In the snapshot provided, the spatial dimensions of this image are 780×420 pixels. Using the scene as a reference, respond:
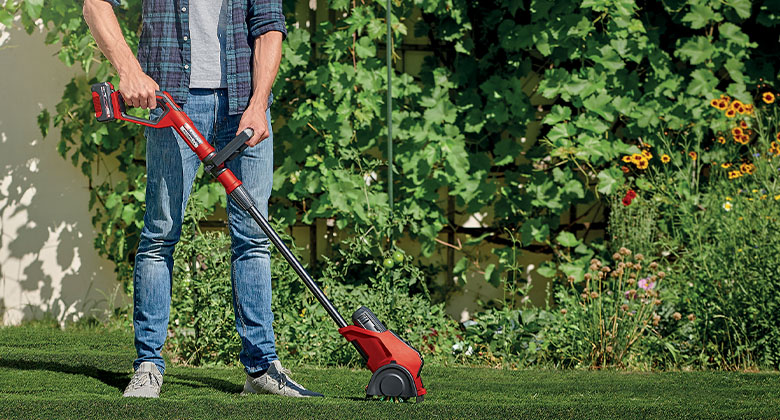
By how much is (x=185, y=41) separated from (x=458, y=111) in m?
1.78

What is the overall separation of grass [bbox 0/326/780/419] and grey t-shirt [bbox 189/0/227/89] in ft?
2.97

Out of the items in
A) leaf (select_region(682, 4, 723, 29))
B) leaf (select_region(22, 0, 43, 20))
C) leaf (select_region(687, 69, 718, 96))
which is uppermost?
leaf (select_region(682, 4, 723, 29))

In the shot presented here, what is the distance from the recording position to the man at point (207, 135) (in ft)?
8.02

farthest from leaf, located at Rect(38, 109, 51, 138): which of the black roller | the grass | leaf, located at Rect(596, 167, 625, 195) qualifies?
leaf, located at Rect(596, 167, 625, 195)

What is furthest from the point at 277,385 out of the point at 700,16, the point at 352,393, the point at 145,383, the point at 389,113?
the point at 700,16

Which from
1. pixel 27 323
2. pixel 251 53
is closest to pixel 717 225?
pixel 251 53

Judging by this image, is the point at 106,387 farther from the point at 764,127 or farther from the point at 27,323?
the point at 764,127

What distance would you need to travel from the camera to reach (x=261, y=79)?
2.48 m

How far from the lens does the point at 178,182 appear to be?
8.09 ft

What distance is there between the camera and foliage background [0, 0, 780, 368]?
3.80 metres

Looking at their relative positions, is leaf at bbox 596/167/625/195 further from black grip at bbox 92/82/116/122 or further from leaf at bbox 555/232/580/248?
black grip at bbox 92/82/116/122

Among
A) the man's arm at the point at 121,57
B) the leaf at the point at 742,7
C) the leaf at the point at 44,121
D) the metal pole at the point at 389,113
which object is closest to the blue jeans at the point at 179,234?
the man's arm at the point at 121,57

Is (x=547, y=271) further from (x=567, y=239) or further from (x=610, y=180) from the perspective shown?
(x=610, y=180)

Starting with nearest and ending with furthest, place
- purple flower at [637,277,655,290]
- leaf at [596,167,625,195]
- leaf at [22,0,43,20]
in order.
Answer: purple flower at [637,277,655,290]
leaf at [22,0,43,20]
leaf at [596,167,625,195]
